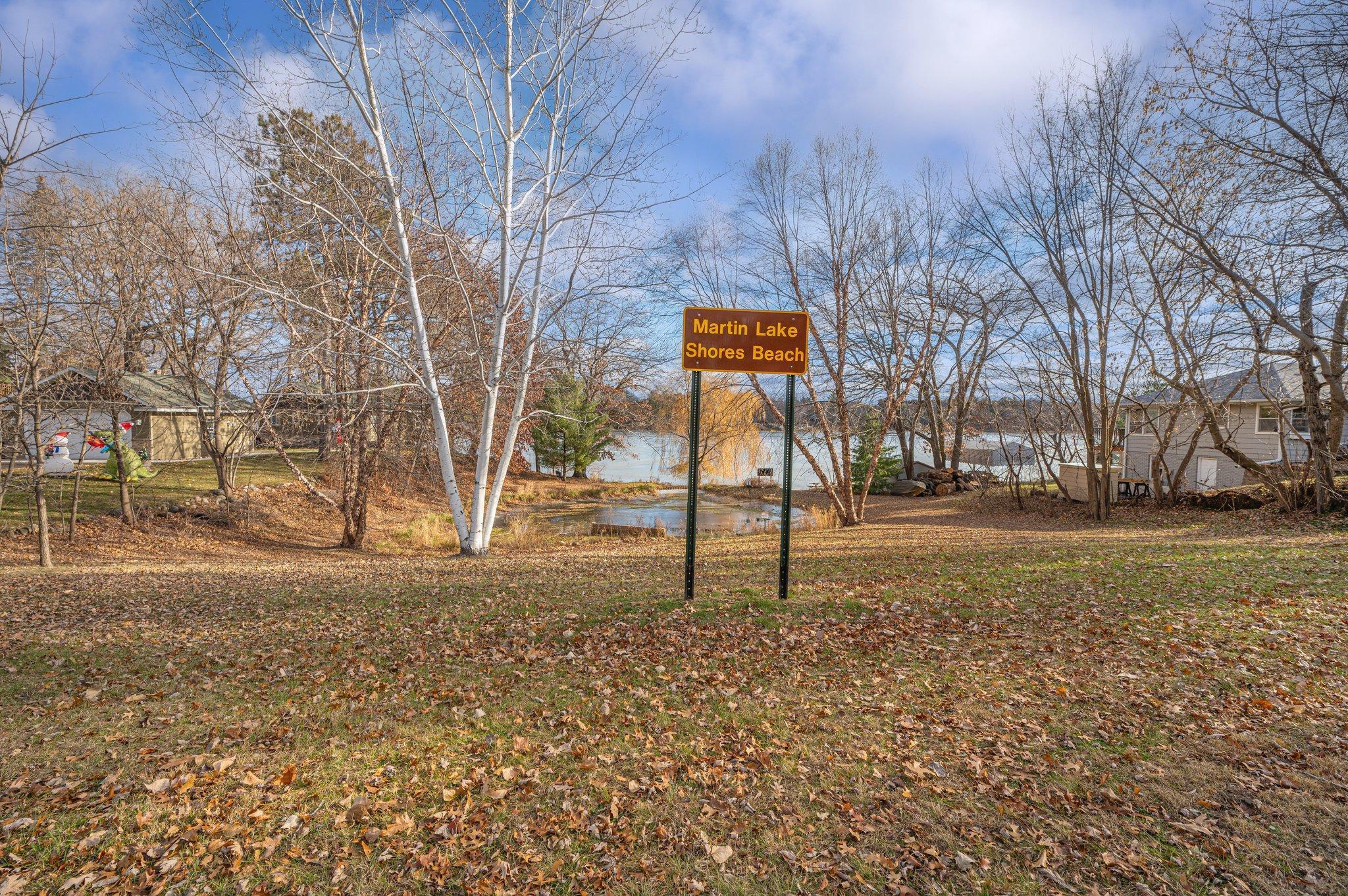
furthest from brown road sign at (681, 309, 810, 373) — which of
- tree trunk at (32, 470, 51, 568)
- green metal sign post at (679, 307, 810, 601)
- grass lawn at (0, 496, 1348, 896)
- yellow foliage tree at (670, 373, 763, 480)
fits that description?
yellow foliage tree at (670, 373, 763, 480)

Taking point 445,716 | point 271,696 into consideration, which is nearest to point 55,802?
point 271,696

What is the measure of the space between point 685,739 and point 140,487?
19291mm

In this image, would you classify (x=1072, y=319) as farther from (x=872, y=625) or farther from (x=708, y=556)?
(x=872, y=625)

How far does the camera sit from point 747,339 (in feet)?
23.9

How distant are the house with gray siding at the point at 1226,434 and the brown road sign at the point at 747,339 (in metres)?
16.6

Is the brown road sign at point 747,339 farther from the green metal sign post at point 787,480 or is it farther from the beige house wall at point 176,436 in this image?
the beige house wall at point 176,436

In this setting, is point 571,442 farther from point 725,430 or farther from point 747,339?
point 747,339

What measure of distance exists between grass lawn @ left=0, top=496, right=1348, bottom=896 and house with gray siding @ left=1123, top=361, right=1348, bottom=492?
15275 millimetres

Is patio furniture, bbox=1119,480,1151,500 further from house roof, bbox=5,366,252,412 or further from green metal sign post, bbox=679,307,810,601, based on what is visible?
house roof, bbox=5,366,252,412

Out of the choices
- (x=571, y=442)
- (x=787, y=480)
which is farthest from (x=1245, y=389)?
(x=571, y=442)

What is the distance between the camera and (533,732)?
4.41 meters

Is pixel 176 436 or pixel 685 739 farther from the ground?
pixel 176 436

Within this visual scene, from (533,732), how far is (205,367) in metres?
17.5

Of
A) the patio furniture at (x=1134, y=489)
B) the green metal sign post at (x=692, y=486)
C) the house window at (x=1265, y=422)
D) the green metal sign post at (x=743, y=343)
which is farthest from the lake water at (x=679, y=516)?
the house window at (x=1265, y=422)
